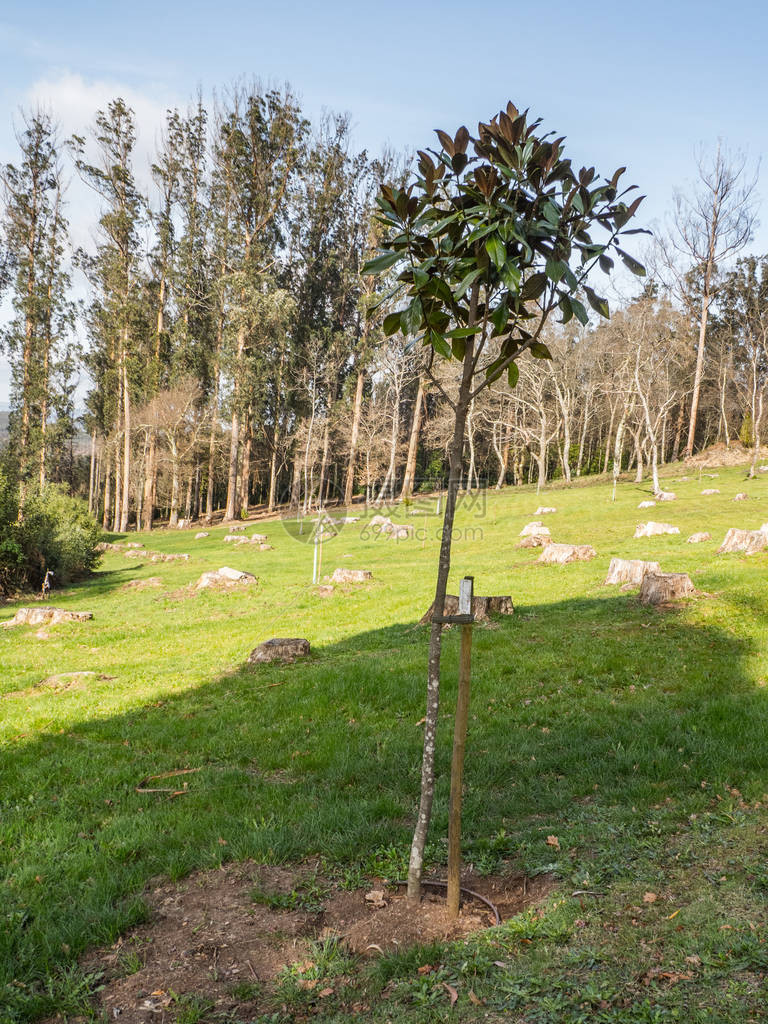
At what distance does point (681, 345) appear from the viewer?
126ft

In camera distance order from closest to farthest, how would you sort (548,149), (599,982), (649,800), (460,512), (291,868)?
(599,982) → (548,149) → (291,868) → (649,800) → (460,512)

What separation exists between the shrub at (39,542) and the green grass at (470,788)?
9.85 meters

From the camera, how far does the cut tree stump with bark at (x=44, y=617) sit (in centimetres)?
1379

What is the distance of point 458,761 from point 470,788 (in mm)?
1709

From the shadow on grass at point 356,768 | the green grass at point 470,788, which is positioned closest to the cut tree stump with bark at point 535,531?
the green grass at point 470,788

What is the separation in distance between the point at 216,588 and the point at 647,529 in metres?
13.0

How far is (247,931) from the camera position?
10.8 feet

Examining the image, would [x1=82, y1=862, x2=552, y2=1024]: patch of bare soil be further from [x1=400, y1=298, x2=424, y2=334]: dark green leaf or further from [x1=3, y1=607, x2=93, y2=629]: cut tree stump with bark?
[x1=3, y1=607, x2=93, y2=629]: cut tree stump with bark

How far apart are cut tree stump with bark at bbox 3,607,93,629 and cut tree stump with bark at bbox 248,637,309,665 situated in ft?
22.0

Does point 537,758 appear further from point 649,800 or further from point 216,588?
point 216,588

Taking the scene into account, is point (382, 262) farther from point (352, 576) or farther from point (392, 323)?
point (352, 576)

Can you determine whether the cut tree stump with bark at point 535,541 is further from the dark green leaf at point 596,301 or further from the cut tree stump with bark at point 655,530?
the dark green leaf at point 596,301

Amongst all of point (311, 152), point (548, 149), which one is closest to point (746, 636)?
point (548, 149)

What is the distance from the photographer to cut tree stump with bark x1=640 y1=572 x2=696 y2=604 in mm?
9898
